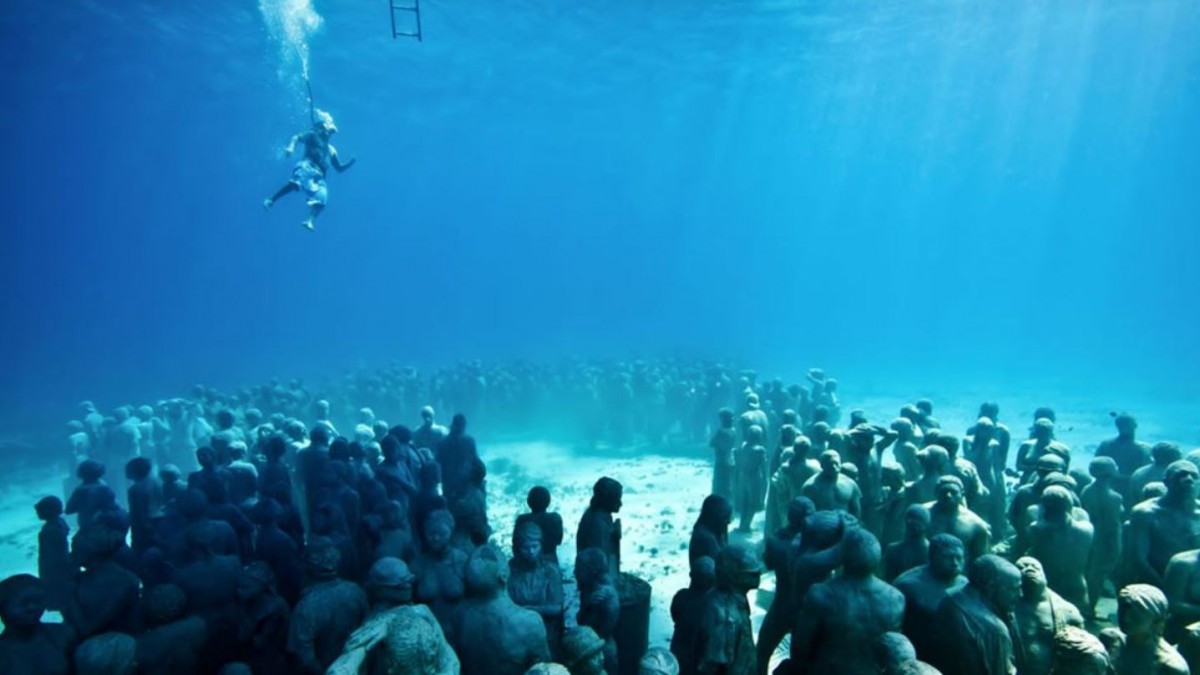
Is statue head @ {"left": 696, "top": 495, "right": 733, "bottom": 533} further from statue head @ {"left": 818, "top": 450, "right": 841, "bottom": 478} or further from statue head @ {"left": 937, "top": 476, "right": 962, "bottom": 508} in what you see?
statue head @ {"left": 937, "top": 476, "right": 962, "bottom": 508}

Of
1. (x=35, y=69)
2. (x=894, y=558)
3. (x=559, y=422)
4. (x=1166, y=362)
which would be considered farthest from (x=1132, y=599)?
(x=1166, y=362)

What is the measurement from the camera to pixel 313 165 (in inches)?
539

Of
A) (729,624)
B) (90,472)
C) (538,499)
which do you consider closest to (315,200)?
(90,472)

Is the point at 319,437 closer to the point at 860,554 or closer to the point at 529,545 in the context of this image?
the point at 529,545

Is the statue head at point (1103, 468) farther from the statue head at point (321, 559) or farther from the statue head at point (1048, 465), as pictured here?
the statue head at point (321, 559)

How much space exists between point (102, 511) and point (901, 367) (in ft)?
156

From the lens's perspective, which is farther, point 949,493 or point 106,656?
point 949,493

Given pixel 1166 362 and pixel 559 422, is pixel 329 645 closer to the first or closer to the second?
pixel 559 422

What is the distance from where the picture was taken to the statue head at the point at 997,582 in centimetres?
461

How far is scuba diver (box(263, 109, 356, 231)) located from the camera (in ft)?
43.2

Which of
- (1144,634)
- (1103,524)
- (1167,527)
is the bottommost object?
(1103,524)

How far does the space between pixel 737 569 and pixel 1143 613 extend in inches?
104

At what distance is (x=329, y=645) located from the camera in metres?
5.03

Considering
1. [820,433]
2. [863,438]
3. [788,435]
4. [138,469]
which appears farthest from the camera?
[820,433]
